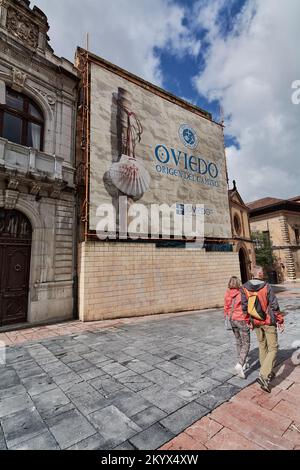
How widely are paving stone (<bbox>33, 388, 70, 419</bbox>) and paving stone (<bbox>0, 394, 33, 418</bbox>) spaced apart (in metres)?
0.11

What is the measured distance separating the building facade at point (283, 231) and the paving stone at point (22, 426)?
3291cm

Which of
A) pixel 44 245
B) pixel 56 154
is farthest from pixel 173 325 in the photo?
pixel 56 154

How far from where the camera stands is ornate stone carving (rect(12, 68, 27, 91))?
8.85 meters

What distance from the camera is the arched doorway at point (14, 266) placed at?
795cm

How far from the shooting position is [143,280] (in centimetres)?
995

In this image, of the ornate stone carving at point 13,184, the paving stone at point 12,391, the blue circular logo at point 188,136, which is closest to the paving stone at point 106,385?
the paving stone at point 12,391

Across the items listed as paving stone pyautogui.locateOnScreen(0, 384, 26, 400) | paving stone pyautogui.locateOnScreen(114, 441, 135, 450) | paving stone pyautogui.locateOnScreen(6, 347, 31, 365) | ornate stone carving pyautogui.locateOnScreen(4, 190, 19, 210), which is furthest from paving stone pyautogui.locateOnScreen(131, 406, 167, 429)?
ornate stone carving pyautogui.locateOnScreen(4, 190, 19, 210)

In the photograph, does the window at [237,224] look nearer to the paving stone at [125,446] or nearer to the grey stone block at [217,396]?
the grey stone block at [217,396]

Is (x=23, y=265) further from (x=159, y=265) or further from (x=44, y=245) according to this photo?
(x=159, y=265)

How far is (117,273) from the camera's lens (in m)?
9.30

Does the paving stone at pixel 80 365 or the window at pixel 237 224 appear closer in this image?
the paving stone at pixel 80 365

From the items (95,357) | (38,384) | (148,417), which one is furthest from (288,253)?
(38,384)

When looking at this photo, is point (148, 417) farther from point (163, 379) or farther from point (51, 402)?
point (51, 402)

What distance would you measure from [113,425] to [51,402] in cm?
110
